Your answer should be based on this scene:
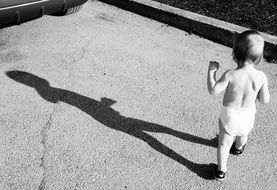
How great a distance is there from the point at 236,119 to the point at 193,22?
8.38 feet

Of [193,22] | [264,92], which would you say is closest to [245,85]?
[264,92]

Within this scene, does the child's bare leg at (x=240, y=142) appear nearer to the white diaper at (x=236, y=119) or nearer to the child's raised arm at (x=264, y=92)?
the white diaper at (x=236, y=119)

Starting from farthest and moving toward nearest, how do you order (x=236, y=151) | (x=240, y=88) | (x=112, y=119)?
(x=112, y=119), (x=236, y=151), (x=240, y=88)

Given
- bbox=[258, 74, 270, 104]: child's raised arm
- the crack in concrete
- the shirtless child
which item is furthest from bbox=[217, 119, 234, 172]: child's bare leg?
the crack in concrete

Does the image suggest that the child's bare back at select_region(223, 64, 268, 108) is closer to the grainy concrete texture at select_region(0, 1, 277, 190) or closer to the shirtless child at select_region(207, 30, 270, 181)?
the shirtless child at select_region(207, 30, 270, 181)

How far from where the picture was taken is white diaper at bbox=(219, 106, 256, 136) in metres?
2.81

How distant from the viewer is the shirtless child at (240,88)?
8.68 feet

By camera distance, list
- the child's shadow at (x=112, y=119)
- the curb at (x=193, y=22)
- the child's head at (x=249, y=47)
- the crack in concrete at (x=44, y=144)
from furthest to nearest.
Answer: the curb at (x=193, y=22), the child's shadow at (x=112, y=119), the crack in concrete at (x=44, y=144), the child's head at (x=249, y=47)

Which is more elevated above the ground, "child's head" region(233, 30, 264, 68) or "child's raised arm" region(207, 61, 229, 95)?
"child's head" region(233, 30, 264, 68)

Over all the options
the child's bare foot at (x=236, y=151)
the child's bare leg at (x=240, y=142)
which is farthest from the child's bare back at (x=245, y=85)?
the child's bare foot at (x=236, y=151)

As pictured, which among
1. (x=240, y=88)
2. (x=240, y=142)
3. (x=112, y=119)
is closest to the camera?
(x=240, y=88)

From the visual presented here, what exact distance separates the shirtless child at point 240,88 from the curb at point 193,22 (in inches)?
81.4

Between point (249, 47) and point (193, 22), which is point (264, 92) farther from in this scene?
point (193, 22)

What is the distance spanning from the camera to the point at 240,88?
273 cm
